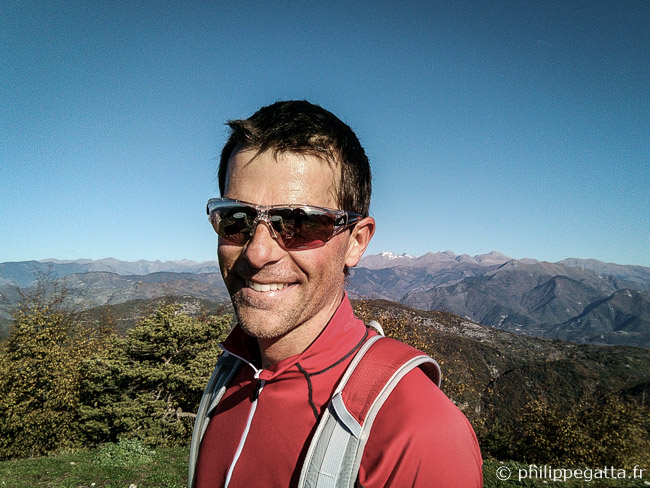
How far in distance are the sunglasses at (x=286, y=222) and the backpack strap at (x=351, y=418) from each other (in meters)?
0.69

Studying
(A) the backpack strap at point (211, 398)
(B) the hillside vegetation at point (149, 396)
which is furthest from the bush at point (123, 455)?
(A) the backpack strap at point (211, 398)

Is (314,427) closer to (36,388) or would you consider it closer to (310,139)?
(310,139)

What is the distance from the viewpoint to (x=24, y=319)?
25.2 meters

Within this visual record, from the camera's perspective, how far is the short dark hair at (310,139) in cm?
178

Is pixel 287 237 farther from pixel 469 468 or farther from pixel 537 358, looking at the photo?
pixel 537 358

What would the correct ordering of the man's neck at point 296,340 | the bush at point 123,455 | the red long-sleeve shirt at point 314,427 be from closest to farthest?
1. the red long-sleeve shirt at point 314,427
2. the man's neck at point 296,340
3. the bush at point 123,455

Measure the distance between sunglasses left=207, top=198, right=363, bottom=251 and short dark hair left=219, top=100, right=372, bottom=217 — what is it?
12 centimetres

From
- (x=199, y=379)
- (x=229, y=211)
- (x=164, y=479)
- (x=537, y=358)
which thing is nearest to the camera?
(x=229, y=211)

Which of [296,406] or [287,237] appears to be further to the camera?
[287,237]

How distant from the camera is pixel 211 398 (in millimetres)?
2191

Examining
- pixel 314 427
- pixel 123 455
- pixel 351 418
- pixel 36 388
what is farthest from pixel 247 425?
pixel 36 388

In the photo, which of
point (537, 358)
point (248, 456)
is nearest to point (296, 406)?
point (248, 456)

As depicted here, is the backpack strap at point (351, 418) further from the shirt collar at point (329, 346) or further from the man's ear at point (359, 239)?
the man's ear at point (359, 239)

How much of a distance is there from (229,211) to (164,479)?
39.3 feet
